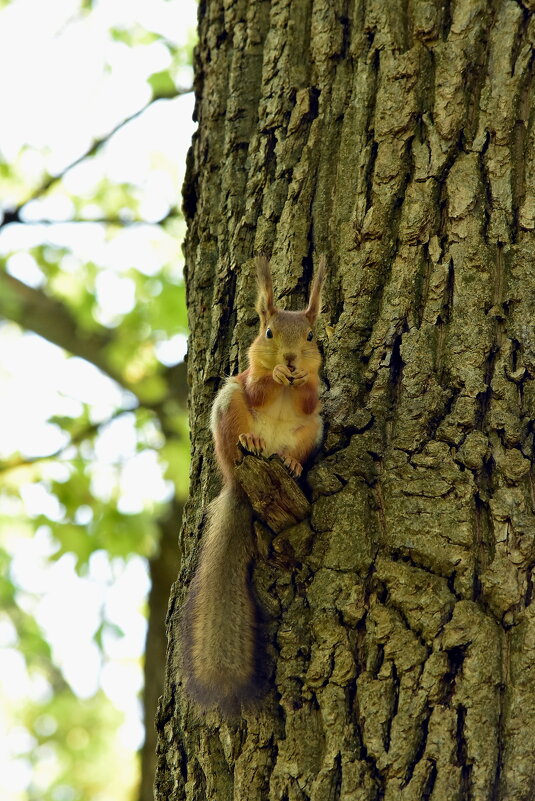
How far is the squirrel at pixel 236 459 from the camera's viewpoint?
2.04 meters

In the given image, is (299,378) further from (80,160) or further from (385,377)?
(80,160)

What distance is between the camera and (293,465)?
2160 mm

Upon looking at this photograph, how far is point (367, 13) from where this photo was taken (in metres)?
2.70

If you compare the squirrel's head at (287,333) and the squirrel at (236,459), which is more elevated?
the squirrel's head at (287,333)

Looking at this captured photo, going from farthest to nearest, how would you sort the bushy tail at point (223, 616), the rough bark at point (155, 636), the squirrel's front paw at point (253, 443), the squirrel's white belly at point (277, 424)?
the rough bark at point (155, 636), the squirrel's white belly at point (277, 424), the squirrel's front paw at point (253, 443), the bushy tail at point (223, 616)

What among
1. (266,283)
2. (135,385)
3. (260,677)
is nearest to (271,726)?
(260,677)

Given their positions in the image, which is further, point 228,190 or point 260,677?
point 228,190

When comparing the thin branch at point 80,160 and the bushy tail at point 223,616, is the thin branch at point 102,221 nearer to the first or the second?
the thin branch at point 80,160

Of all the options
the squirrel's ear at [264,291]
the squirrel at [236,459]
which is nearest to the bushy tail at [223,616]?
the squirrel at [236,459]

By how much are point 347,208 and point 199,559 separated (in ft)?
3.31

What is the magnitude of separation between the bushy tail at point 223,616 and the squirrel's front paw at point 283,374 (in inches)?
12.9

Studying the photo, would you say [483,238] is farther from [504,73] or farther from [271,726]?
[271,726]

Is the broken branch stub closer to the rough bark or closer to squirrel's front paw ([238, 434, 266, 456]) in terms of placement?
squirrel's front paw ([238, 434, 266, 456])

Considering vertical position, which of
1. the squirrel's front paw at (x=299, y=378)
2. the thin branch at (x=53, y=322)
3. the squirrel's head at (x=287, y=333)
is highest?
the thin branch at (x=53, y=322)
